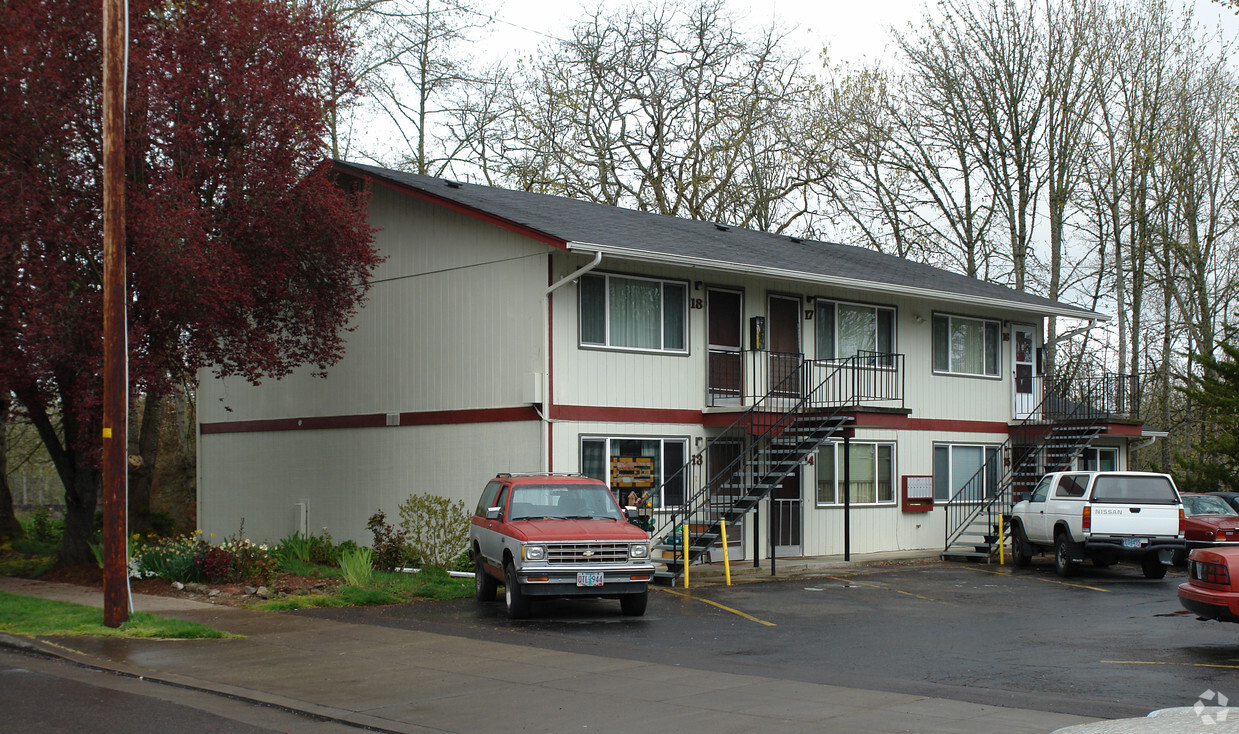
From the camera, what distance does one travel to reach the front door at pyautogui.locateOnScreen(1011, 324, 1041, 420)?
92.4 feet

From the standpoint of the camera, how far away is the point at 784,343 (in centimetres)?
2342

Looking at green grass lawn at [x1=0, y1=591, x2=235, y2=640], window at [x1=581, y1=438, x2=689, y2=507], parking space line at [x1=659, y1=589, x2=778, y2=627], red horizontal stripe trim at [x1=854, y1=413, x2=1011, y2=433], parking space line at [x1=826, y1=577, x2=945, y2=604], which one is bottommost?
parking space line at [x1=826, y1=577, x2=945, y2=604]

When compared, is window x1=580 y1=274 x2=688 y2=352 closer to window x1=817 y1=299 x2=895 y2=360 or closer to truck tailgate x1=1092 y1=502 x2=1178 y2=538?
window x1=817 y1=299 x2=895 y2=360

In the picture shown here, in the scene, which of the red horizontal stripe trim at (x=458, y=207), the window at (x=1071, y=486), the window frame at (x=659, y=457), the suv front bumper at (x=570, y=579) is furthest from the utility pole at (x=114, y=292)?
the window at (x=1071, y=486)

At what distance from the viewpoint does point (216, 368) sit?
26.9 metres

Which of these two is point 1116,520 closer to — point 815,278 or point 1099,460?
point 815,278

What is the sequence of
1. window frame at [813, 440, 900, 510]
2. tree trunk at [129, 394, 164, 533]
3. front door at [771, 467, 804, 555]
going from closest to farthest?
front door at [771, 467, 804, 555] → window frame at [813, 440, 900, 510] → tree trunk at [129, 394, 164, 533]

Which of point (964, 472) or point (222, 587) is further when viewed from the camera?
point (964, 472)

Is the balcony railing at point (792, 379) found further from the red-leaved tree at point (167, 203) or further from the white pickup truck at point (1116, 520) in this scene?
the red-leaved tree at point (167, 203)

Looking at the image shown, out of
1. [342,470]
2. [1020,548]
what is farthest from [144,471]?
[1020,548]

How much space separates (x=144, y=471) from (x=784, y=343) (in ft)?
47.8

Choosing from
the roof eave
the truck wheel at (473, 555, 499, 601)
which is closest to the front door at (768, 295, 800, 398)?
the roof eave

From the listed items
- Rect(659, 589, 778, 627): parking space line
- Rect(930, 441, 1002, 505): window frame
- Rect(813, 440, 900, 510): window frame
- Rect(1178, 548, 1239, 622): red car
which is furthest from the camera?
Rect(930, 441, 1002, 505): window frame

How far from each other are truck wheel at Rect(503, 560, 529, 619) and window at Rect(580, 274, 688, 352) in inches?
238
